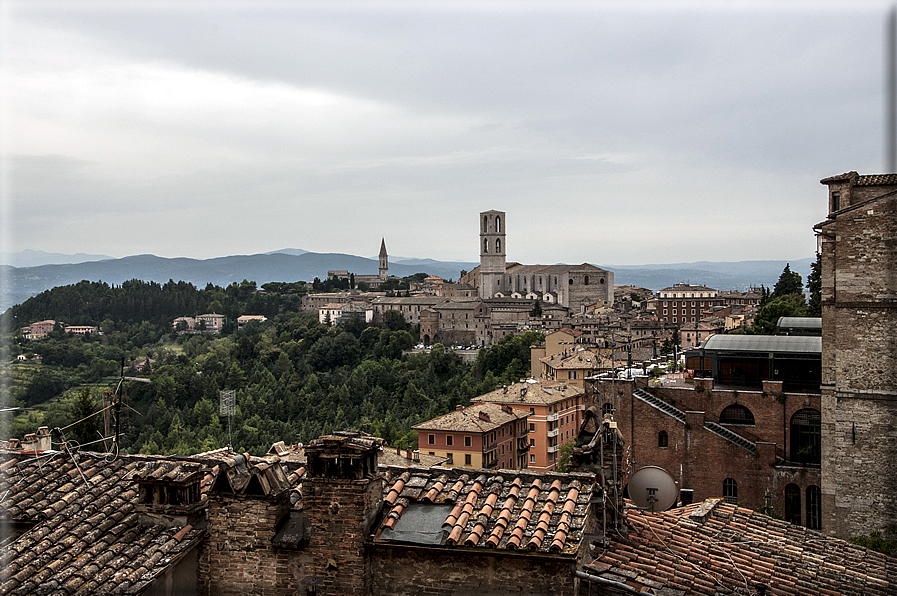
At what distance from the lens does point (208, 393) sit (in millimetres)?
65375

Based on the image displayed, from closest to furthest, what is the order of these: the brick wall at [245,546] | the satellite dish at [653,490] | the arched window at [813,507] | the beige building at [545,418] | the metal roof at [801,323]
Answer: the brick wall at [245,546], the satellite dish at [653,490], the arched window at [813,507], the metal roof at [801,323], the beige building at [545,418]

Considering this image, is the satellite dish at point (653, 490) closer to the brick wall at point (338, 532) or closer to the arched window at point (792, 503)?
the brick wall at point (338, 532)

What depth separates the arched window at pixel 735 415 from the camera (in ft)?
62.4

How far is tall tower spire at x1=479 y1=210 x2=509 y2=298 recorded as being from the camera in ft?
317

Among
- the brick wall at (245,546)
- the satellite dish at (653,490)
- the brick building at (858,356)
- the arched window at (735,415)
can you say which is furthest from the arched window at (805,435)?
the brick wall at (245,546)

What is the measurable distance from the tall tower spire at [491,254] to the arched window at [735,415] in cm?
7707

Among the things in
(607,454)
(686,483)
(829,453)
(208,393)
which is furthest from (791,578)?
(208,393)

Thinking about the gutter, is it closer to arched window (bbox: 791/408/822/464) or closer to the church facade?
arched window (bbox: 791/408/822/464)

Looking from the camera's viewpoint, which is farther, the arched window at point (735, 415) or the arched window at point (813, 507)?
the arched window at point (735, 415)

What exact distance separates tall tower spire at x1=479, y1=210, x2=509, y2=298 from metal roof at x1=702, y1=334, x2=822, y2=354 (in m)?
75.2

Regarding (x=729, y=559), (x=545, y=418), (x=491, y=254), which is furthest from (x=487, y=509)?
(x=491, y=254)

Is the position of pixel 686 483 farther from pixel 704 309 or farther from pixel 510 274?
pixel 510 274

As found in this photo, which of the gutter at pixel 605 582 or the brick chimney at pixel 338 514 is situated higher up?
the brick chimney at pixel 338 514

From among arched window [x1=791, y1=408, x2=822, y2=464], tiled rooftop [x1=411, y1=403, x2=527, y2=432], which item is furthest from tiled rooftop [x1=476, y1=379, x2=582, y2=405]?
arched window [x1=791, y1=408, x2=822, y2=464]
